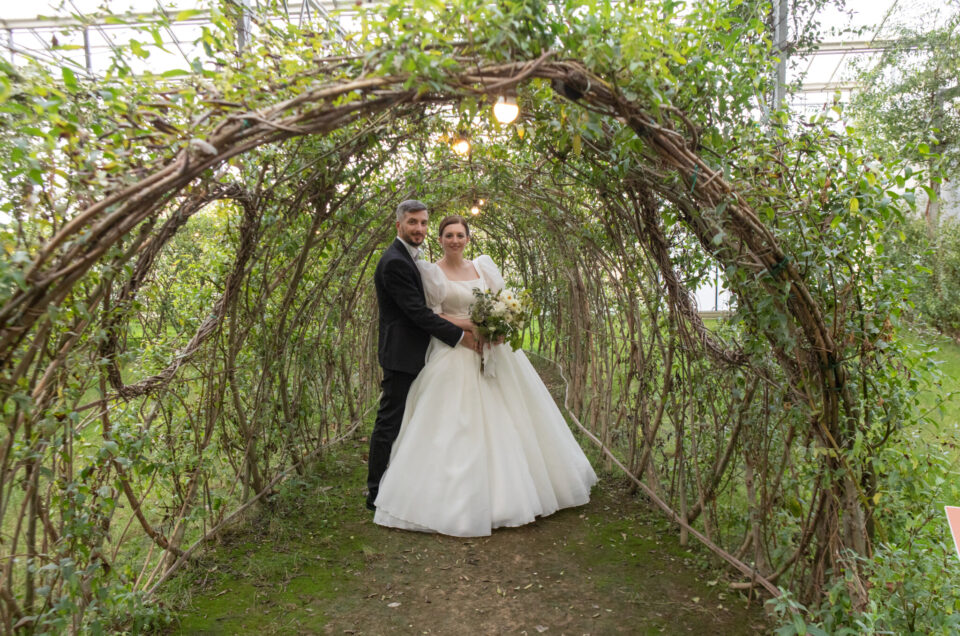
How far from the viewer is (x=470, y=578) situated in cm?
280

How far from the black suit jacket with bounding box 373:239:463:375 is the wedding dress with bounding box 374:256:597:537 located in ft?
0.29

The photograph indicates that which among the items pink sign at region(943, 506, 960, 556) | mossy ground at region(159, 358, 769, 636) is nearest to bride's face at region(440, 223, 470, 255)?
mossy ground at region(159, 358, 769, 636)

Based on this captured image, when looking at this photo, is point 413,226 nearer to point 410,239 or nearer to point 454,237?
point 410,239

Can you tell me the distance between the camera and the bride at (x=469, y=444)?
10.4 ft

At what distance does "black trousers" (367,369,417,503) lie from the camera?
11.5 ft

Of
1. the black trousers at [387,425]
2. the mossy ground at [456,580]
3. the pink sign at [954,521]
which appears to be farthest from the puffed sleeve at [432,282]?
the pink sign at [954,521]

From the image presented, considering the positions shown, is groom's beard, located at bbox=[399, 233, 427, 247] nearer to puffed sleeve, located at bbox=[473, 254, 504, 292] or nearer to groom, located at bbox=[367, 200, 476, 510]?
groom, located at bbox=[367, 200, 476, 510]

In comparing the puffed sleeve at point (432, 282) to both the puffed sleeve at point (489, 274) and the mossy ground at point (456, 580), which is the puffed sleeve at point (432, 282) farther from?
the mossy ground at point (456, 580)

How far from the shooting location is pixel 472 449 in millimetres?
3223

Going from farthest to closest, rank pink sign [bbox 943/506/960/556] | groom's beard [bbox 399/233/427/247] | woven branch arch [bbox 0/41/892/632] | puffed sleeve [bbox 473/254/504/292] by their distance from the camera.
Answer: puffed sleeve [bbox 473/254/504/292] < groom's beard [bbox 399/233/427/247] < pink sign [bbox 943/506/960/556] < woven branch arch [bbox 0/41/892/632]

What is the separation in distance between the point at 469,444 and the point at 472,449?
0.03 m

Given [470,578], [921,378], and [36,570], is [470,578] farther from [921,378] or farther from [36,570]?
[921,378]

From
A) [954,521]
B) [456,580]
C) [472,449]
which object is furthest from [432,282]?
[954,521]

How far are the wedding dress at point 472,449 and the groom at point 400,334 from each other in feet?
0.20
